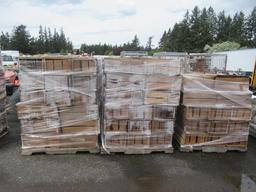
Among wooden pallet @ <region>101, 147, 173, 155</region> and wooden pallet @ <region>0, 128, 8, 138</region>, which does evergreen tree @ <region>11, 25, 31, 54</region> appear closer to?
wooden pallet @ <region>0, 128, 8, 138</region>

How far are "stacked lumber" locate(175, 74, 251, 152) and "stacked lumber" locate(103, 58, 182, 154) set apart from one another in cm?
32

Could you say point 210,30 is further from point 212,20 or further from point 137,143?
point 137,143

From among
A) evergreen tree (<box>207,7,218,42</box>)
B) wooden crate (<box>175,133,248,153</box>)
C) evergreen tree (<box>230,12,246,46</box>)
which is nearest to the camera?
wooden crate (<box>175,133,248,153</box>)

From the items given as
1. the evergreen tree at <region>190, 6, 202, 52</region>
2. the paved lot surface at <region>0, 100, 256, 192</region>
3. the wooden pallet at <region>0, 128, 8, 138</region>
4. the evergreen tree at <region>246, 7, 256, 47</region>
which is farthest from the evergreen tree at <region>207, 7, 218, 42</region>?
the wooden pallet at <region>0, 128, 8, 138</region>

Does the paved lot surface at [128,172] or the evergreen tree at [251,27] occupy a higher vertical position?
the evergreen tree at [251,27]

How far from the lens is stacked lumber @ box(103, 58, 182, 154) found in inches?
185

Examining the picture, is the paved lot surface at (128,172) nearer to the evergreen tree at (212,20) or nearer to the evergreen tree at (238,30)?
the evergreen tree at (238,30)

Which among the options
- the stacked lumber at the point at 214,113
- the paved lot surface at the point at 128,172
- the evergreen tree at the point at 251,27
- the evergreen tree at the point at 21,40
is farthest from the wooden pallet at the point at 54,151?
the evergreen tree at the point at 251,27

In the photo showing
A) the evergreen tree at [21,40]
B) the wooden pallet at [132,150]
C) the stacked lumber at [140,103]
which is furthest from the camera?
the evergreen tree at [21,40]

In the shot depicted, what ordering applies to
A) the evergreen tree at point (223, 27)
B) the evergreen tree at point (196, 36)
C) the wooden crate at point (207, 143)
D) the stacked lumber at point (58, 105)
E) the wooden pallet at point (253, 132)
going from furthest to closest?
the evergreen tree at point (223, 27)
the evergreen tree at point (196, 36)
the wooden pallet at point (253, 132)
the wooden crate at point (207, 143)
the stacked lumber at point (58, 105)

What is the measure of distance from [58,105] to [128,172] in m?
1.82

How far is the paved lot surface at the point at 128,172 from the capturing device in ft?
12.4

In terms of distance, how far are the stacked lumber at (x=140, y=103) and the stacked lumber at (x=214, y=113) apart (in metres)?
0.32

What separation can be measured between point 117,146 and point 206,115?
193 centimetres
